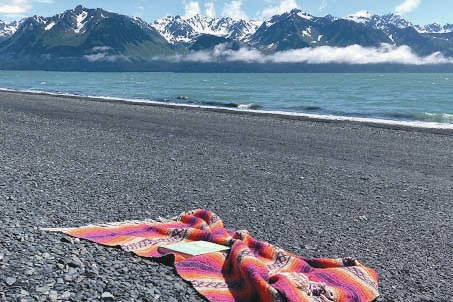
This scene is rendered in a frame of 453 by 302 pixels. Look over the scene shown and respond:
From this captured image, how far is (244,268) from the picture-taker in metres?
4.86

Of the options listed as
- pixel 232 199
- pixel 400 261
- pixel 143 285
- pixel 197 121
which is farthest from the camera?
pixel 197 121

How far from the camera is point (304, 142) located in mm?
16797

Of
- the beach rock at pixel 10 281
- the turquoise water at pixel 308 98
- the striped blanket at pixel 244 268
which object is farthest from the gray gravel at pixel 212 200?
the turquoise water at pixel 308 98

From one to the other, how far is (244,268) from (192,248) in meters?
0.88

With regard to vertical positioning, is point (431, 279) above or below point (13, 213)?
below

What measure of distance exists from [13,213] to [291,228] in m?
3.55

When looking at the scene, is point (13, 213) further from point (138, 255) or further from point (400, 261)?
point (400, 261)

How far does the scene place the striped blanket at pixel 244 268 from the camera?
459 cm

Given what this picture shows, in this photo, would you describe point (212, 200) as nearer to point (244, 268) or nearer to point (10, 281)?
point (244, 268)

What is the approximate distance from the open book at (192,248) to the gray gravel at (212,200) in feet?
0.91

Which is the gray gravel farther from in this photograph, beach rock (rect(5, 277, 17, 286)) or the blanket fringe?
the blanket fringe

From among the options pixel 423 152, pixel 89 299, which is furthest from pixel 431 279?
pixel 423 152

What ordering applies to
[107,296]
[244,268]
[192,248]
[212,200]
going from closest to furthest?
[107,296] < [244,268] < [192,248] < [212,200]

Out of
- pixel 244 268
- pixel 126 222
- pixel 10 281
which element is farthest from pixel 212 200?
pixel 10 281
